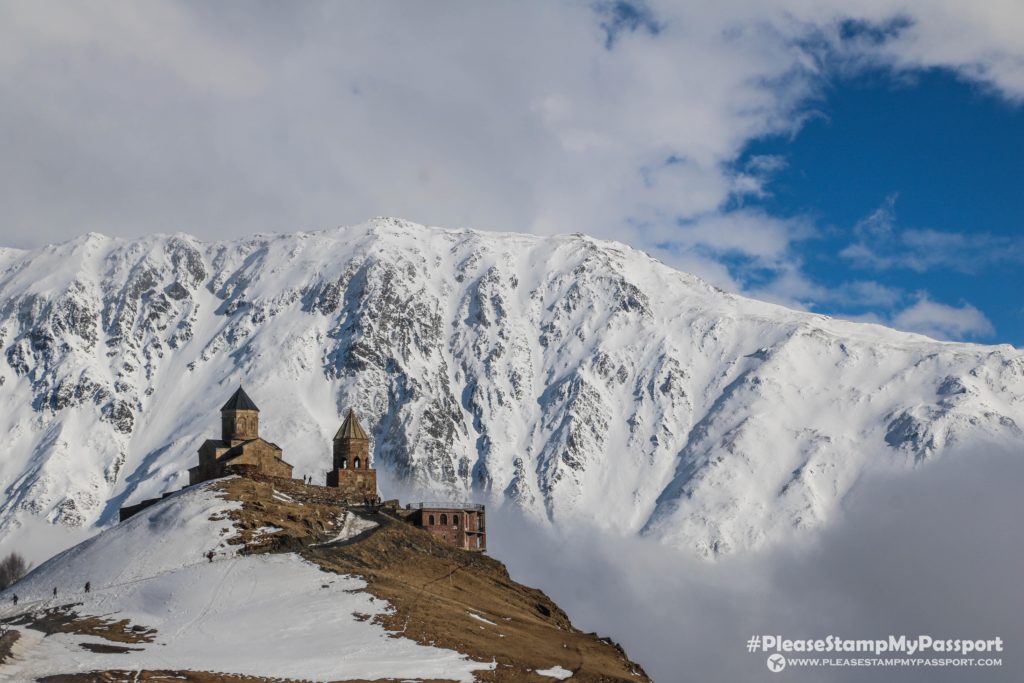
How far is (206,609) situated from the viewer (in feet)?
271

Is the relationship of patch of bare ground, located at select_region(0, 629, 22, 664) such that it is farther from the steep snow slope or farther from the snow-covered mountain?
the steep snow slope

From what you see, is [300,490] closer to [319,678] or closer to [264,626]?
[264,626]

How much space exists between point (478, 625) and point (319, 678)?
19.3 m

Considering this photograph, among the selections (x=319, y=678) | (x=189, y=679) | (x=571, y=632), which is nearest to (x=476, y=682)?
(x=319, y=678)

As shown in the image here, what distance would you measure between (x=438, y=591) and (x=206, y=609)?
726 inches

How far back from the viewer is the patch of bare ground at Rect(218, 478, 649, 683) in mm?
78938

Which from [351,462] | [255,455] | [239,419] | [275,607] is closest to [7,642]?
[275,607]

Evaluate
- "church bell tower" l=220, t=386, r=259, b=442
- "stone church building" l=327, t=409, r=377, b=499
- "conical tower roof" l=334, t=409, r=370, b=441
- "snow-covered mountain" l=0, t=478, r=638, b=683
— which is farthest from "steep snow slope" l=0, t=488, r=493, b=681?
"conical tower roof" l=334, t=409, r=370, b=441

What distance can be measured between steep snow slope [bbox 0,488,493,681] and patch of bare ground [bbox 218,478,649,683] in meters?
1.76

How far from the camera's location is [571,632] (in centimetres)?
10006

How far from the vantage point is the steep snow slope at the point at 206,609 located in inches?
2758

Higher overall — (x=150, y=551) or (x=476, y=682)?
(x=150, y=551)

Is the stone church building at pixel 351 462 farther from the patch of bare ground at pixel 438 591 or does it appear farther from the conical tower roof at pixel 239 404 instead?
the patch of bare ground at pixel 438 591

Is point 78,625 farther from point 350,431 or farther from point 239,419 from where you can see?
point 350,431
